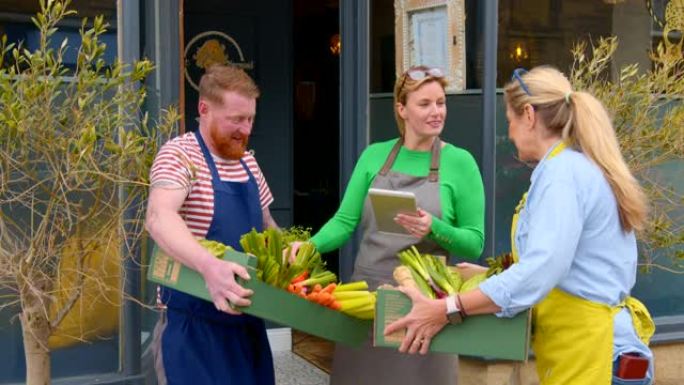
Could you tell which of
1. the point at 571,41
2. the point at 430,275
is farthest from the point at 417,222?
the point at 571,41

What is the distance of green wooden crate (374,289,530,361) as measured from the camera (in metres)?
2.32

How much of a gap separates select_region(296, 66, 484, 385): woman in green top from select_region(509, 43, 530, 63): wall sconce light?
202cm

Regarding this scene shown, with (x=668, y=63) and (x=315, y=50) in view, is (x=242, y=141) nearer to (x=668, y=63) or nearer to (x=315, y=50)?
(x=668, y=63)

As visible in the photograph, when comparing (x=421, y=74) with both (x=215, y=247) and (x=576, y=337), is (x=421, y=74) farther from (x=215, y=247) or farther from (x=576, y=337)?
(x=576, y=337)

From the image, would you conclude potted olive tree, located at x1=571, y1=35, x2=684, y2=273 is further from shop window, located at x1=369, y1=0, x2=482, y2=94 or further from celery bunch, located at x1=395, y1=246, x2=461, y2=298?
celery bunch, located at x1=395, y1=246, x2=461, y2=298

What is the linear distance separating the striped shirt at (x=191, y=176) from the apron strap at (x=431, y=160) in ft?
2.29

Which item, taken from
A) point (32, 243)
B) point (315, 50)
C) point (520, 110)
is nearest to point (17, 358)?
point (32, 243)

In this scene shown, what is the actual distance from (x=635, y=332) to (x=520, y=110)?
706 mm

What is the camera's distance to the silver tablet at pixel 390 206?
2807 millimetres

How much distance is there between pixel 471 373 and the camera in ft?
16.2

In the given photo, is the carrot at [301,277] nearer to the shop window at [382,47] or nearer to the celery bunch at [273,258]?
the celery bunch at [273,258]

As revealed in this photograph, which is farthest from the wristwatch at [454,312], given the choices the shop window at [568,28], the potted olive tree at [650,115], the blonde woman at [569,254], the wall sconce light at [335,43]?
the wall sconce light at [335,43]

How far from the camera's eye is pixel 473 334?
7.75ft

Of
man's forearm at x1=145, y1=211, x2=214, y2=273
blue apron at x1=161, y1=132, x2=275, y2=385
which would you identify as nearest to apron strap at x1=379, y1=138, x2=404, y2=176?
blue apron at x1=161, y1=132, x2=275, y2=385
